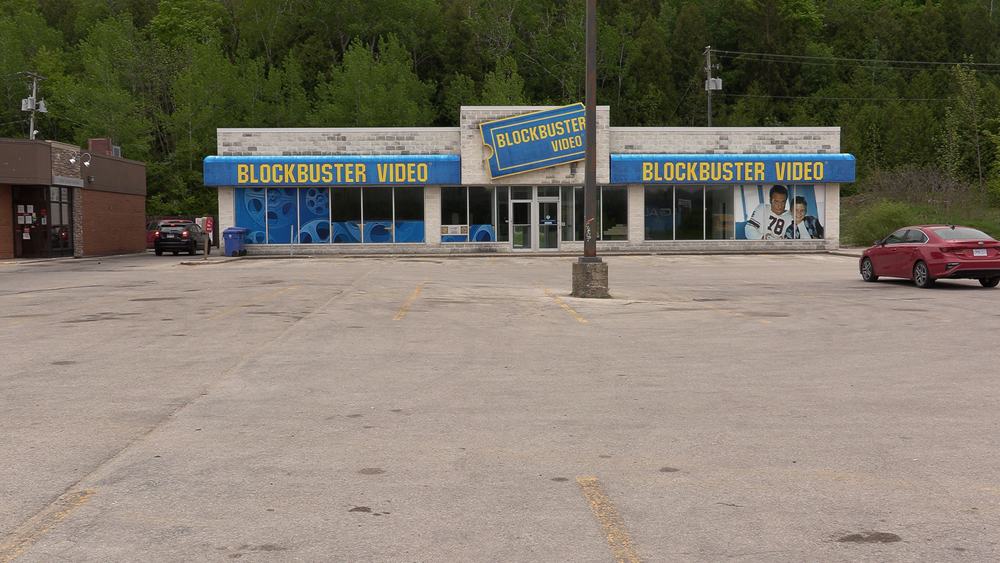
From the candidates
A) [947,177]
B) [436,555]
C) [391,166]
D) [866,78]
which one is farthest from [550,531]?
[866,78]

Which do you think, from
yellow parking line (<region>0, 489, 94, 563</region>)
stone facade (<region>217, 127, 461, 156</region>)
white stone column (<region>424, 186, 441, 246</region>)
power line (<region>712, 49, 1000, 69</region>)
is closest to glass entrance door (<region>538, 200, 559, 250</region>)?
white stone column (<region>424, 186, 441, 246</region>)

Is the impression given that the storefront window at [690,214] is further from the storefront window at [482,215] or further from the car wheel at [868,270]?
the car wheel at [868,270]

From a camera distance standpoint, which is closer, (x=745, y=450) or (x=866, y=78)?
(x=745, y=450)

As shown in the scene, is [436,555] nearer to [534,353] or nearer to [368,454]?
[368,454]

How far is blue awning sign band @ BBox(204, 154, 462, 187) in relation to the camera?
42094mm

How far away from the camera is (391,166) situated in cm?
4225

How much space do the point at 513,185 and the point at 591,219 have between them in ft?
74.3

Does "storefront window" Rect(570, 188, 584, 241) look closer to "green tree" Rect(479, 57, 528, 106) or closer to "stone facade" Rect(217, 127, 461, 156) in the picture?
"stone facade" Rect(217, 127, 461, 156)

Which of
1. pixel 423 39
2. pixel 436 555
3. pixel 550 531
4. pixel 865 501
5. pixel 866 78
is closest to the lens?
pixel 436 555

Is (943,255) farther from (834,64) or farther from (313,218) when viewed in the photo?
(834,64)

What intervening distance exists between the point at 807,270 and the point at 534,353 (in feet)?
65.8

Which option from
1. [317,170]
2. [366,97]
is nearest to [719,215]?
[317,170]

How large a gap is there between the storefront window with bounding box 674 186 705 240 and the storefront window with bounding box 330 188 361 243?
14.4m

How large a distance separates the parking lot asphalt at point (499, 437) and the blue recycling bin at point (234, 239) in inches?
977
